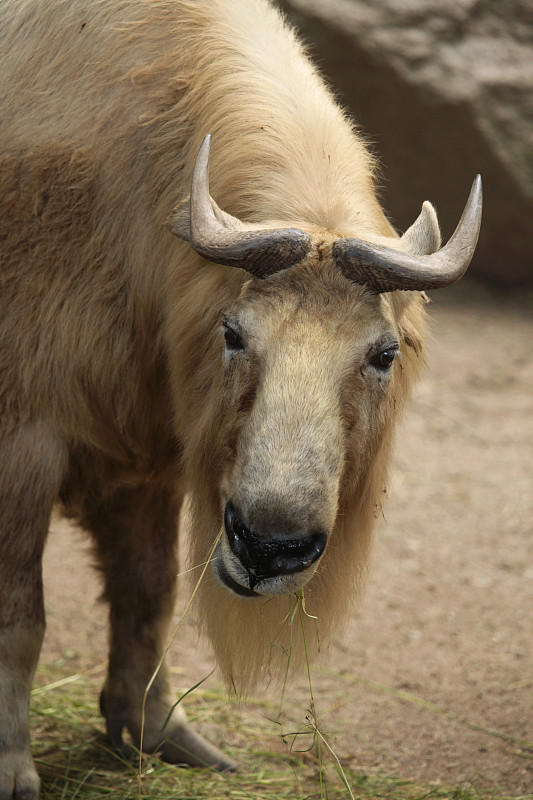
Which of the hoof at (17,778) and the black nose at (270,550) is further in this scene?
the hoof at (17,778)

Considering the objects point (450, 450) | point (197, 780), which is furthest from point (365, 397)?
point (450, 450)

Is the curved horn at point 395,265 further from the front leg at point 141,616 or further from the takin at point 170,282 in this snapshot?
the front leg at point 141,616

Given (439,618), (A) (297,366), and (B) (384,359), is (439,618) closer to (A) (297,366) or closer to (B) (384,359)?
(B) (384,359)

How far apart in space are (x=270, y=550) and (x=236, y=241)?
2.38 ft

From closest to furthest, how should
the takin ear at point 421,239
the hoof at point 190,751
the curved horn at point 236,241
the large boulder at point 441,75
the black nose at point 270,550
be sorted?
1. the black nose at point 270,550
2. the curved horn at point 236,241
3. the takin ear at point 421,239
4. the hoof at point 190,751
5. the large boulder at point 441,75

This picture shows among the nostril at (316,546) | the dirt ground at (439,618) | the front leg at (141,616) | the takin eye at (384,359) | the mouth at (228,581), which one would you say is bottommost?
the dirt ground at (439,618)

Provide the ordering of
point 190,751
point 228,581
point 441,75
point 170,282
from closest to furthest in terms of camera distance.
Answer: point 228,581 < point 170,282 < point 190,751 < point 441,75

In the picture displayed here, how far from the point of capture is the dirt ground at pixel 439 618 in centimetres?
371

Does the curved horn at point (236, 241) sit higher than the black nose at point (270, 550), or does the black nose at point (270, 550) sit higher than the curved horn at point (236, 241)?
the curved horn at point (236, 241)

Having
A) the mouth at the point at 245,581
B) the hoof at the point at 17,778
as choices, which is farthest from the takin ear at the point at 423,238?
the hoof at the point at 17,778

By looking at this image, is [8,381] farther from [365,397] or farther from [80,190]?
[365,397]

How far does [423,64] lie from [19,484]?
Result: 5.41m

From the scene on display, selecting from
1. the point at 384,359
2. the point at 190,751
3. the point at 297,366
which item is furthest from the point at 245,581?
the point at 190,751

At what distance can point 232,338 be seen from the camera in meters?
2.59
